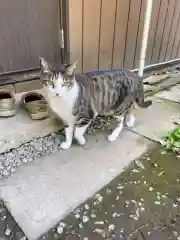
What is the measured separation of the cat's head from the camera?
56.7 inches

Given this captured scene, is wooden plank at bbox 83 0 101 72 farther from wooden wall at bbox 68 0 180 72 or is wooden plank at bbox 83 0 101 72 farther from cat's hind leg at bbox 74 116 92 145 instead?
cat's hind leg at bbox 74 116 92 145

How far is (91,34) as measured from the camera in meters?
2.39

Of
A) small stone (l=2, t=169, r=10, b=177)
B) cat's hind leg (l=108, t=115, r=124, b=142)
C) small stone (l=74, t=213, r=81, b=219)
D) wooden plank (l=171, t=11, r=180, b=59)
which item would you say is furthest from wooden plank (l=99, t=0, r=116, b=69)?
small stone (l=74, t=213, r=81, b=219)

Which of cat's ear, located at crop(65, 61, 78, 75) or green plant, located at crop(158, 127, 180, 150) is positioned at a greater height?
cat's ear, located at crop(65, 61, 78, 75)

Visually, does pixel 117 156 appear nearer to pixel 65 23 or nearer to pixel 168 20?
pixel 65 23

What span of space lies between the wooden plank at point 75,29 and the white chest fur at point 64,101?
81cm

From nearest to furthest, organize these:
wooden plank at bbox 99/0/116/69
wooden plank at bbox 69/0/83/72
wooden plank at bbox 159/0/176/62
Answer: wooden plank at bbox 69/0/83/72 < wooden plank at bbox 99/0/116/69 < wooden plank at bbox 159/0/176/62

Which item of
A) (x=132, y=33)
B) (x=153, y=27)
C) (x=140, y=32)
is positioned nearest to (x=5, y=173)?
(x=132, y=33)

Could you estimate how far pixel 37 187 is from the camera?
4.76 ft

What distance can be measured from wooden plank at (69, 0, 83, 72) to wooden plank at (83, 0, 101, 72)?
59 mm

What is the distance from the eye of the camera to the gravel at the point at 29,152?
5.21 feet

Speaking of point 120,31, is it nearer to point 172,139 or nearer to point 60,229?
point 172,139

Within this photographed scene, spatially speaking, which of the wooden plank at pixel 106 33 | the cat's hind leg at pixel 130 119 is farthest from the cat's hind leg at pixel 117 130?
the wooden plank at pixel 106 33

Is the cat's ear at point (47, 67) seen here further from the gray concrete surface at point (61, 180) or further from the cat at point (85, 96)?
the gray concrete surface at point (61, 180)
